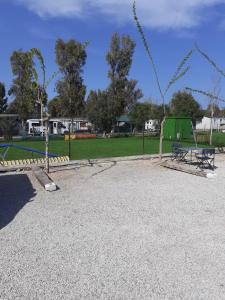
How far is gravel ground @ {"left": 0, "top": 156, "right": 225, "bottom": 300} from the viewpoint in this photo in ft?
12.9

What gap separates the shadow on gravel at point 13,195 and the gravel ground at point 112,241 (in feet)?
0.07

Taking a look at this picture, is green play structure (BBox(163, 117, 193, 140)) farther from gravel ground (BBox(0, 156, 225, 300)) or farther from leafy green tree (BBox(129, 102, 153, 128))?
gravel ground (BBox(0, 156, 225, 300))

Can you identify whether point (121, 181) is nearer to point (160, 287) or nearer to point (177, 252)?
point (177, 252)

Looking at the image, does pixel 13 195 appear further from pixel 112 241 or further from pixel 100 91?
pixel 100 91

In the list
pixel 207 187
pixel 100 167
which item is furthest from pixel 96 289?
pixel 100 167

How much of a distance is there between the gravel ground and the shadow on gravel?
0.02m

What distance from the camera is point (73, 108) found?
49.5 metres

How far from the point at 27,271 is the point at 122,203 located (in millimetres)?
3745

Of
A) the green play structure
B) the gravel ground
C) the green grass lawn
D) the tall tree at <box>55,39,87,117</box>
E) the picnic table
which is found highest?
the tall tree at <box>55,39,87,117</box>

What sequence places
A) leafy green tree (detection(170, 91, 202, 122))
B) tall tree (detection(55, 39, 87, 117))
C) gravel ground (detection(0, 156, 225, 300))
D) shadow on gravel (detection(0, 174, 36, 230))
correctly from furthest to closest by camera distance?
leafy green tree (detection(170, 91, 202, 122))
tall tree (detection(55, 39, 87, 117))
shadow on gravel (detection(0, 174, 36, 230))
gravel ground (detection(0, 156, 225, 300))

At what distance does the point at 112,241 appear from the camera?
5.34 metres

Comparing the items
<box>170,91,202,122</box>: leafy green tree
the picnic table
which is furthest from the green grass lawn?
<box>170,91,202,122</box>: leafy green tree

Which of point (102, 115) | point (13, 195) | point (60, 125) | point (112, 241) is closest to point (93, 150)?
point (13, 195)

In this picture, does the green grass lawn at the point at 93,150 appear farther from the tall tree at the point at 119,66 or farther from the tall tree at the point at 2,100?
the tall tree at the point at 2,100
